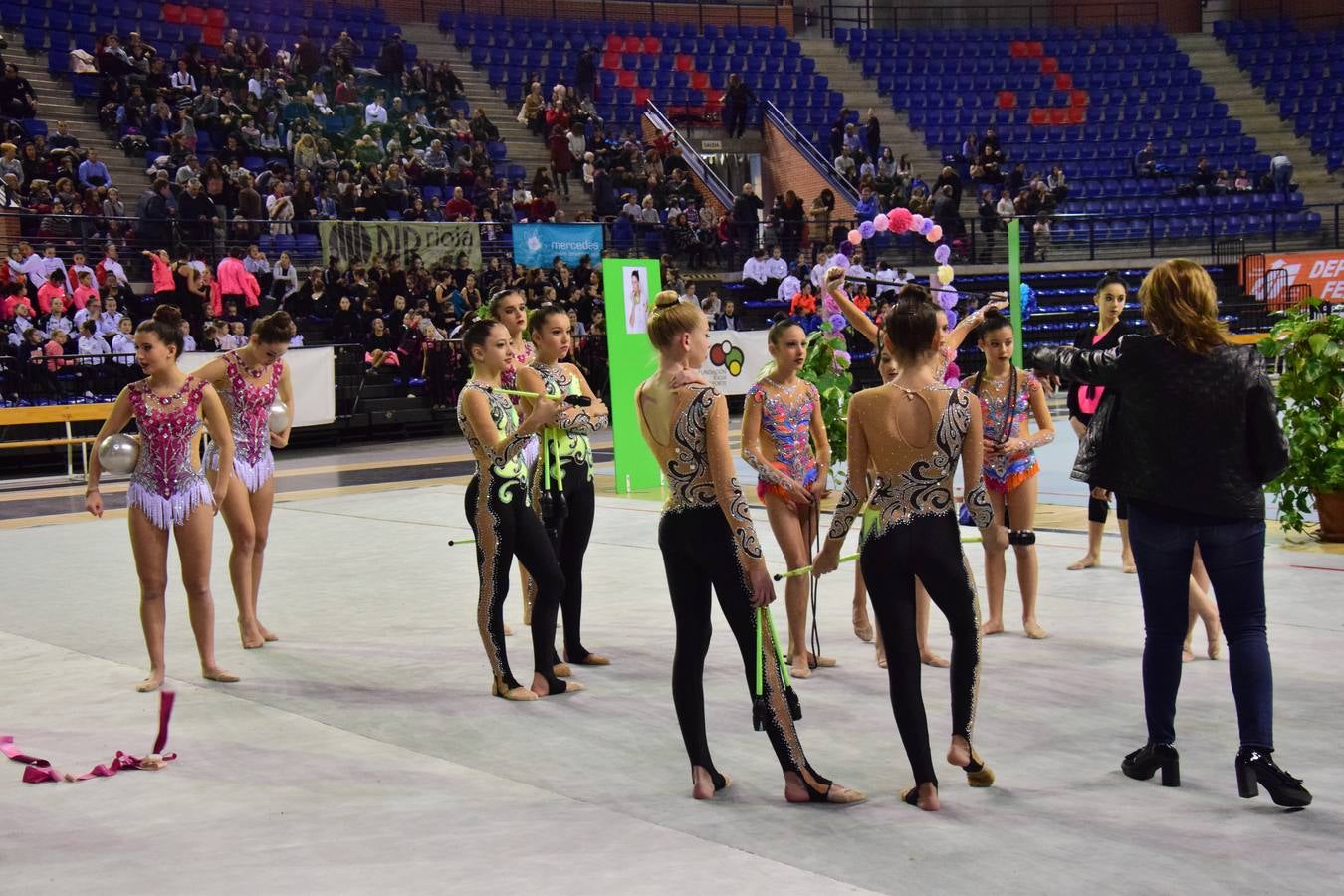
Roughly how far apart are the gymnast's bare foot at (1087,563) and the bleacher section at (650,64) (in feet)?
70.3

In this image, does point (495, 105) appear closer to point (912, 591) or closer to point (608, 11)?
point (608, 11)

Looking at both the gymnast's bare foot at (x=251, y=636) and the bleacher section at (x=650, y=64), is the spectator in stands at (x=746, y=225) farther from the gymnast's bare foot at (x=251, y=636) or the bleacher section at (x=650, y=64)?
the gymnast's bare foot at (x=251, y=636)

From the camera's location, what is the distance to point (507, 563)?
6.01 metres

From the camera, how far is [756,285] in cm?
2383

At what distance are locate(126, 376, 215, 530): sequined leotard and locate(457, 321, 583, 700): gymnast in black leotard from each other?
1.29 metres

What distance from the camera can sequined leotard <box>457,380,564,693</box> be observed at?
19.6ft

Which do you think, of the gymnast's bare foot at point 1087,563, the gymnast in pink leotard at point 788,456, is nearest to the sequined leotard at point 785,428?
the gymnast in pink leotard at point 788,456

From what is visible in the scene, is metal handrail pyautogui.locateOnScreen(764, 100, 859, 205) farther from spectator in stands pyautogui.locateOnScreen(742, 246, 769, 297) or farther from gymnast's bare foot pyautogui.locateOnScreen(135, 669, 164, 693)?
gymnast's bare foot pyautogui.locateOnScreen(135, 669, 164, 693)

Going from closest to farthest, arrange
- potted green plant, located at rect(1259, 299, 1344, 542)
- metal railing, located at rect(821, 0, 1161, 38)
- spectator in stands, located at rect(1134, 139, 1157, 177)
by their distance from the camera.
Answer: potted green plant, located at rect(1259, 299, 1344, 542), spectator in stands, located at rect(1134, 139, 1157, 177), metal railing, located at rect(821, 0, 1161, 38)

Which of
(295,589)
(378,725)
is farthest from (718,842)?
(295,589)

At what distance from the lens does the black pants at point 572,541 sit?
6637 mm

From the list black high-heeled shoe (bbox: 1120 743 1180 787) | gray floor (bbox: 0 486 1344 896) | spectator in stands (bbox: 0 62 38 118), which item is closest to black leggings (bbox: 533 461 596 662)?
gray floor (bbox: 0 486 1344 896)

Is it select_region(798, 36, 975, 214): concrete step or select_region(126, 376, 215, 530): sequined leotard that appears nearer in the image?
select_region(126, 376, 215, 530): sequined leotard

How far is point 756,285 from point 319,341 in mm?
7891
